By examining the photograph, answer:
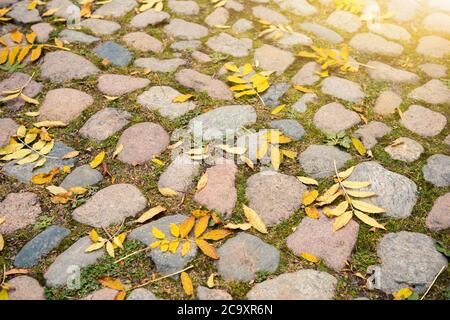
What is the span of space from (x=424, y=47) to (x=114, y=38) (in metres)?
2.38

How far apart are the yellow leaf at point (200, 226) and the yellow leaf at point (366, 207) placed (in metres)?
0.75

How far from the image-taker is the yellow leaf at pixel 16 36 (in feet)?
10.3

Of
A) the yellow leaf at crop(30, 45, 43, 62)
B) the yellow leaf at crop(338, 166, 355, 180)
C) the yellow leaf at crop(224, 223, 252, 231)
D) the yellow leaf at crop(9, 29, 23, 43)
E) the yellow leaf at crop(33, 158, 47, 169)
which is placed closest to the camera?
the yellow leaf at crop(224, 223, 252, 231)

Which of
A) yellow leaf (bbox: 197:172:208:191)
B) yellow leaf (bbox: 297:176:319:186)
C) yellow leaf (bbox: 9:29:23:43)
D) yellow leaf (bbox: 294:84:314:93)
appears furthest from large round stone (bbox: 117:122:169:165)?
yellow leaf (bbox: 9:29:23:43)

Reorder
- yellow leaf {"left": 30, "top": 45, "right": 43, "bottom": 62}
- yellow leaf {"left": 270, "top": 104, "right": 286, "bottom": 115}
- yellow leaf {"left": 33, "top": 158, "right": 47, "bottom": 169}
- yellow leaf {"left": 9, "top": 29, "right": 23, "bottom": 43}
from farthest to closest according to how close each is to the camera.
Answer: yellow leaf {"left": 9, "top": 29, "right": 23, "bottom": 43} < yellow leaf {"left": 30, "top": 45, "right": 43, "bottom": 62} < yellow leaf {"left": 270, "top": 104, "right": 286, "bottom": 115} < yellow leaf {"left": 33, "top": 158, "right": 47, "bottom": 169}

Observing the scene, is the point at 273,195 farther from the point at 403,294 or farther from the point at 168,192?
the point at 403,294

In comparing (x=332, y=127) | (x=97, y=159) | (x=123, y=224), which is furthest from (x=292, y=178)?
(x=97, y=159)

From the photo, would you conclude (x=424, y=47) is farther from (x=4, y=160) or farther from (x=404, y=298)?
(x=4, y=160)

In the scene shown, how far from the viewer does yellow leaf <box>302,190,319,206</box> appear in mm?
2080

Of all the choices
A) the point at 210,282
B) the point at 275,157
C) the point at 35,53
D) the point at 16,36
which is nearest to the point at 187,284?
the point at 210,282

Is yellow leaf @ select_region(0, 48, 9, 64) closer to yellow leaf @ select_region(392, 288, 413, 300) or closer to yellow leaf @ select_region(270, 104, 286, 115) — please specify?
yellow leaf @ select_region(270, 104, 286, 115)

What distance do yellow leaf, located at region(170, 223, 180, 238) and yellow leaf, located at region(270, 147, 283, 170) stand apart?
2.13ft

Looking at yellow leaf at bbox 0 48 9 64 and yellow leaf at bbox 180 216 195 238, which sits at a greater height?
yellow leaf at bbox 0 48 9 64

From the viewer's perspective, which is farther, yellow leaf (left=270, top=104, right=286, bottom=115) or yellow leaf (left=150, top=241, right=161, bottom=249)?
yellow leaf (left=270, top=104, right=286, bottom=115)
